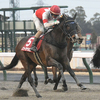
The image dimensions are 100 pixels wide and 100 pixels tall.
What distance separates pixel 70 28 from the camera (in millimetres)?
5168

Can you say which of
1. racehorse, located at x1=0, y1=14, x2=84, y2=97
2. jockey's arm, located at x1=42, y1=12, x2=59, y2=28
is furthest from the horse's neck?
jockey's arm, located at x1=42, y1=12, x2=59, y2=28

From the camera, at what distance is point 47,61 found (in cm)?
532

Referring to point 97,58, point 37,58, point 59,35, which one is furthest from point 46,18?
point 97,58

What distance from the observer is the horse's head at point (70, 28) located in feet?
16.6

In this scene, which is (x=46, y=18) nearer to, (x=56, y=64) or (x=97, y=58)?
(x=56, y=64)

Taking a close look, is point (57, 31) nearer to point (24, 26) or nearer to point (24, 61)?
point (24, 61)

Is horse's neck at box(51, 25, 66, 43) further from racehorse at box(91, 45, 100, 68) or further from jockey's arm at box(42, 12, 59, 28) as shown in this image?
racehorse at box(91, 45, 100, 68)

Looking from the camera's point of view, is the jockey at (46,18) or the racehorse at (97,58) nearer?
the jockey at (46,18)

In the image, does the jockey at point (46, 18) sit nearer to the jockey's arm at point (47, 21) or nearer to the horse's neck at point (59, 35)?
the jockey's arm at point (47, 21)

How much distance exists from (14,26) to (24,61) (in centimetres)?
1213

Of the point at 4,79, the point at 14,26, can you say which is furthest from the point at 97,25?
the point at 4,79

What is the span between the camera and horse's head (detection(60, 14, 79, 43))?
5.05 m

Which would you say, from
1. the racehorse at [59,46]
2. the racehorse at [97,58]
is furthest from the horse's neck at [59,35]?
the racehorse at [97,58]

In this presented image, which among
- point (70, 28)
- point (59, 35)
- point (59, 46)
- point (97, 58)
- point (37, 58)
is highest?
point (70, 28)
